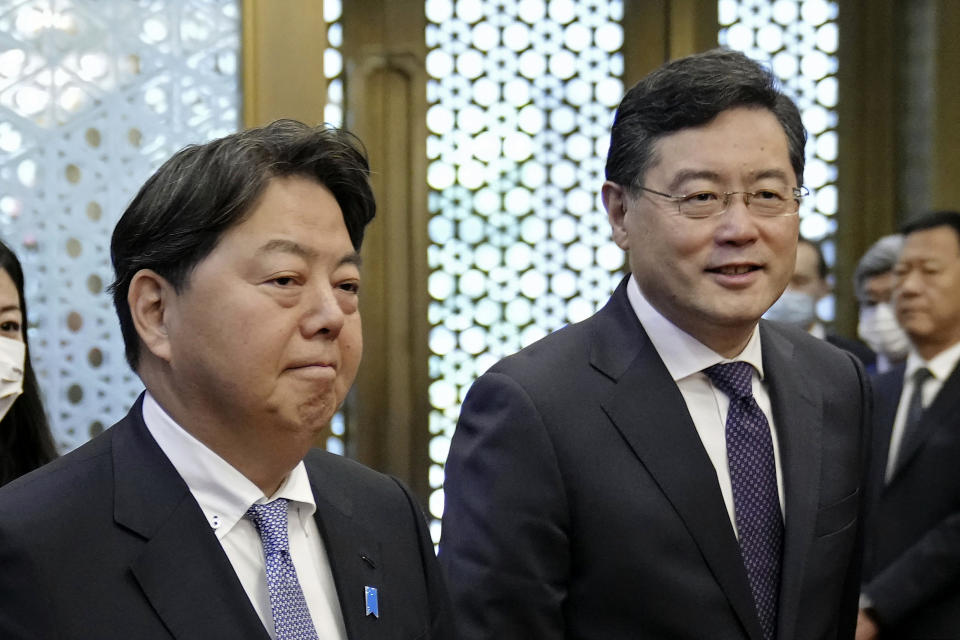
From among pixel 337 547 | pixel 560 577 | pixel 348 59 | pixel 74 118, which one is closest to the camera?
pixel 337 547

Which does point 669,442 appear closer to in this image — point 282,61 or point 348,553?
point 348,553

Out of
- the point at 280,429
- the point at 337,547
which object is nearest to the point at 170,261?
the point at 280,429

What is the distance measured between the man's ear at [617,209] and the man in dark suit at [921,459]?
1570 mm

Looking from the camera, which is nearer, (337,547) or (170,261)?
(170,261)

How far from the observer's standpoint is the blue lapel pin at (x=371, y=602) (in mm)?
1419

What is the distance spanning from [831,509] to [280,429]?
95 cm

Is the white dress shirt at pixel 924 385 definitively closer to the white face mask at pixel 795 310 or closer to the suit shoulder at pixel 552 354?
the white face mask at pixel 795 310

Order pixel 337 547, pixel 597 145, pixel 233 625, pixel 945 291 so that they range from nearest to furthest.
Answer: pixel 233 625 → pixel 337 547 → pixel 945 291 → pixel 597 145

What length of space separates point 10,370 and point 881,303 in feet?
9.64

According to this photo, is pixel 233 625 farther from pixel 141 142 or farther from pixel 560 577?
pixel 141 142

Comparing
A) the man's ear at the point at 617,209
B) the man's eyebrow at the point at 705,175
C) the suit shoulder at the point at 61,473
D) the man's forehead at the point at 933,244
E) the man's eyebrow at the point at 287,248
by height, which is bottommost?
the suit shoulder at the point at 61,473

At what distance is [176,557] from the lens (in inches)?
50.7

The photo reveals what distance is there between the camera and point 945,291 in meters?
3.47

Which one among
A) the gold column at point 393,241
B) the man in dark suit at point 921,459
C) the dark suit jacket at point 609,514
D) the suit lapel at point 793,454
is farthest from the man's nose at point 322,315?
the gold column at point 393,241
